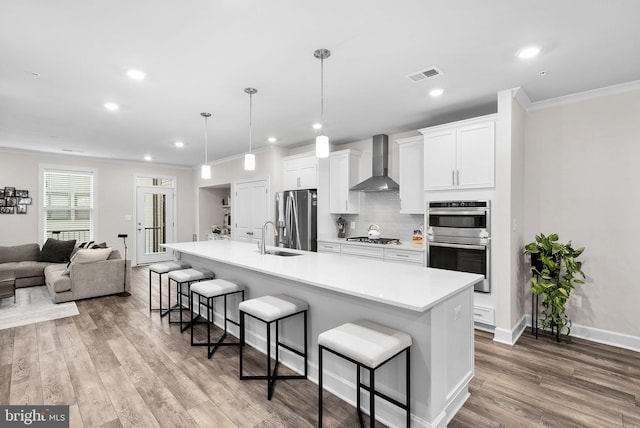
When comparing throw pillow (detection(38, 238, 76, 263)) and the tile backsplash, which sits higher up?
the tile backsplash

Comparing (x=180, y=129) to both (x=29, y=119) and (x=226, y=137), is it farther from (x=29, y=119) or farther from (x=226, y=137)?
(x=29, y=119)

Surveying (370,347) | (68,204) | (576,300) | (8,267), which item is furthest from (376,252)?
(68,204)

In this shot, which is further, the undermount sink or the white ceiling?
the undermount sink

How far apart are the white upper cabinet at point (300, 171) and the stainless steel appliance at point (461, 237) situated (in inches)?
84.6

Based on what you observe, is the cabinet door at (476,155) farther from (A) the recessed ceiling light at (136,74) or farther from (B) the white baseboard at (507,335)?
(A) the recessed ceiling light at (136,74)

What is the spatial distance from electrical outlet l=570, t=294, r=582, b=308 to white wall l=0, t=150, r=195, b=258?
8.15 metres

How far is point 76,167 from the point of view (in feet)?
22.3

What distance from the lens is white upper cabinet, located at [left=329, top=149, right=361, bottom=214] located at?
509 centimetres

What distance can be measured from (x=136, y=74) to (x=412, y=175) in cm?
335

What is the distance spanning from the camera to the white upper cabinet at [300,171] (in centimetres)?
527

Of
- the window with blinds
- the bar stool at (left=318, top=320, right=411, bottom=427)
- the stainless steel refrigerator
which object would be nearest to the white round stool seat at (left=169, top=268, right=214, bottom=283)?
the stainless steel refrigerator

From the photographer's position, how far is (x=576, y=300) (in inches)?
131

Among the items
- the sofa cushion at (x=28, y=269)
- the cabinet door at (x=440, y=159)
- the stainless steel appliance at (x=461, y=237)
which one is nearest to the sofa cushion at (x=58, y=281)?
the sofa cushion at (x=28, y=269)

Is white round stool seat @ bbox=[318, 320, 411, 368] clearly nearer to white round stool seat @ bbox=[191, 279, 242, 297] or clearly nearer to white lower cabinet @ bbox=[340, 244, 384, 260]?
white round stool seat @ bbox=[191, 279, 242, 297]
